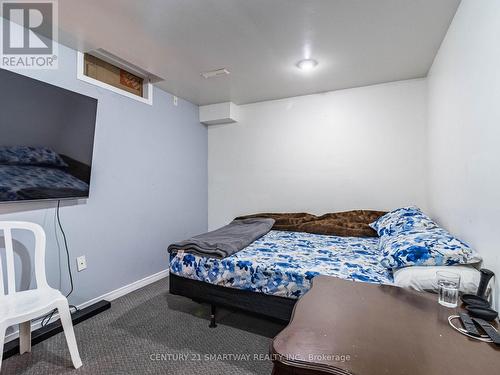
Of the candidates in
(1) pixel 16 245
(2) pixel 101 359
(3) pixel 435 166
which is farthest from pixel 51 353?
(3) pixel 435 166

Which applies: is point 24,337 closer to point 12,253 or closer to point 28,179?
point 12,253

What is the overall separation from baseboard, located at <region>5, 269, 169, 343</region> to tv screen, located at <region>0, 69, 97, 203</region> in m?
0.99

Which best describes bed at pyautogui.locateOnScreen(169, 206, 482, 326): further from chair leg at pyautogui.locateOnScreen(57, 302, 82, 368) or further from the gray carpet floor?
chair leg at pyautogui.locateOnScreen(57, 302, 82, 368)

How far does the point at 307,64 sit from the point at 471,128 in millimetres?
1546

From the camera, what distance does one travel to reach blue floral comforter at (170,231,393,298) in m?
1.65

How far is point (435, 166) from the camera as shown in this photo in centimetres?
246

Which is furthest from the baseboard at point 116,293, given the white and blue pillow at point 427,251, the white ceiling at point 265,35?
the white and blue pillow at point 427,251

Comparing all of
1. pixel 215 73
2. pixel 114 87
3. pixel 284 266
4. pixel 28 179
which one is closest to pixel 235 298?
pixel 284 266

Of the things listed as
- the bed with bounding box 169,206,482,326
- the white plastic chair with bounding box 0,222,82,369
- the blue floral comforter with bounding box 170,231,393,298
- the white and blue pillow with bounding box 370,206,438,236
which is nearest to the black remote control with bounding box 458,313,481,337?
the bed with bounding box 169,206,482,326

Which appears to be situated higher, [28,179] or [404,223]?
[28,179]

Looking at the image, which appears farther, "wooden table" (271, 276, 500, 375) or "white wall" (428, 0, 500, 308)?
"white wall" (428, 0, 500, 308)

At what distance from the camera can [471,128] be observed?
1.52 meters

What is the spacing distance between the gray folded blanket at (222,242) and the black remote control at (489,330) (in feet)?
4.67

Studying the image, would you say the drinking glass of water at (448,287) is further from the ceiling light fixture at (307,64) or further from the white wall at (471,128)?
the ceiling light fixture at (307,64)
